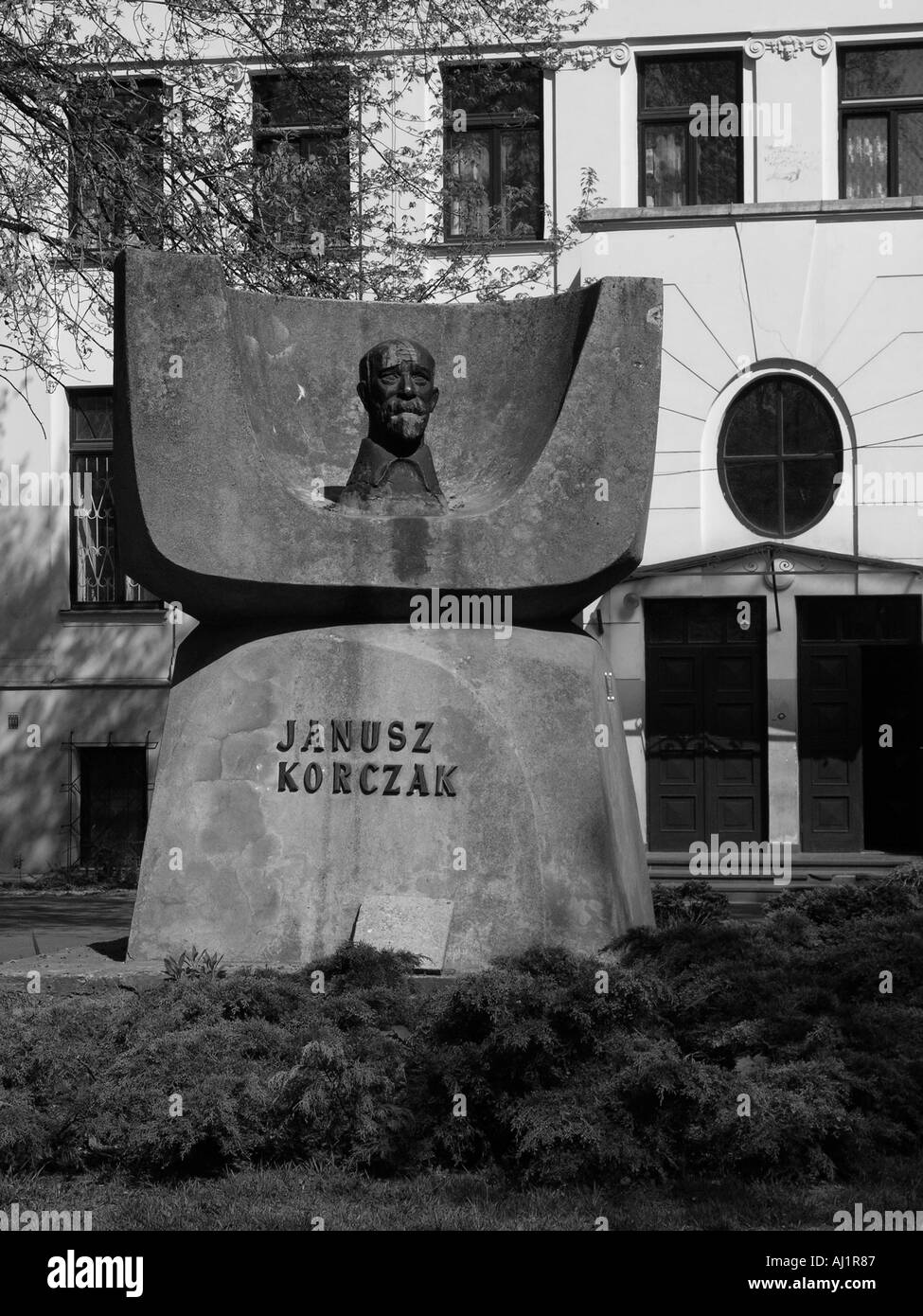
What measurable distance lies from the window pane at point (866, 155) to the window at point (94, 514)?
26.6 feet

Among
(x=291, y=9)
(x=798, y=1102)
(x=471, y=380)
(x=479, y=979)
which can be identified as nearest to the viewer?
(x=798, y=1102)

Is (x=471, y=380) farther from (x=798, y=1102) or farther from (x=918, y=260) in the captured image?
(x=918, y=260)

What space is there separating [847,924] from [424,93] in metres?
14.1

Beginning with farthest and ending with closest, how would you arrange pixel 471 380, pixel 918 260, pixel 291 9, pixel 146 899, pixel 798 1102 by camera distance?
pixel 918 260 < pixel 291 9 < pixel 471 380 < pixel 146 899 < pixel 798 1102

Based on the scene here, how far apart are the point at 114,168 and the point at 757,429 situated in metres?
9.82

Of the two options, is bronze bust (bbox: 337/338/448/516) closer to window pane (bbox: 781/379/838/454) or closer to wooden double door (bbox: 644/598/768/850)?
wooden double door (bbox: 644/598/768/850)

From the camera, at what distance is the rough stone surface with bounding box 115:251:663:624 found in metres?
7.53

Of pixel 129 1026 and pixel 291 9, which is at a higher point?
pixel 291 9

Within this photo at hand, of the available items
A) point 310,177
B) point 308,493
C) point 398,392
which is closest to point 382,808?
point 308,493

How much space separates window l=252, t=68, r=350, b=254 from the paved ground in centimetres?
450

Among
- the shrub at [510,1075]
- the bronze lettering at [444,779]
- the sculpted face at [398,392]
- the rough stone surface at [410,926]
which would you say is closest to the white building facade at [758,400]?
the sculpted face at [398,392]

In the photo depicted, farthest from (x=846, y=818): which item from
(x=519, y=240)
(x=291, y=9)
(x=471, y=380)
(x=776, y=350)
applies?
(x=471, y=380)

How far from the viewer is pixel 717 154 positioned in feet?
65.7

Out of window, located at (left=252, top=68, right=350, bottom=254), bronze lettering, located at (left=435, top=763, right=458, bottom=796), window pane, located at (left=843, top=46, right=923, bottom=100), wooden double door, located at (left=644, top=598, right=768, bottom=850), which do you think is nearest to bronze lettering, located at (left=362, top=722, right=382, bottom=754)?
bronze lettering, located at (left=435, top=763, right=458, bottom=796)
